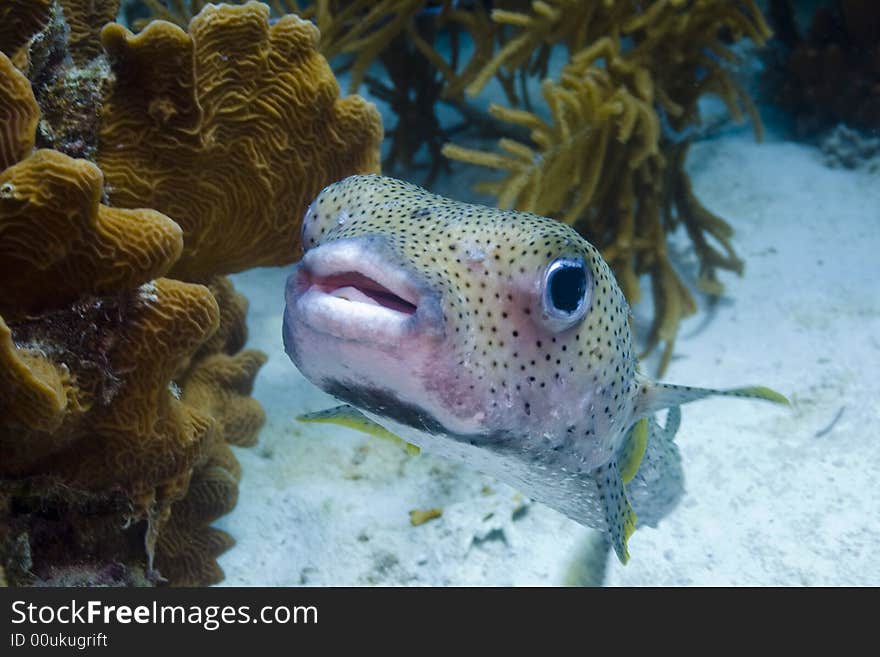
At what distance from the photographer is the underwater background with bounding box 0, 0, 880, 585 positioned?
2416 mm

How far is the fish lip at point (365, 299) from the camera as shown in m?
1.56

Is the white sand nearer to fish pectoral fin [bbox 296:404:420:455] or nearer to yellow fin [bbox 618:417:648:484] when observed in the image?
yellow fin [bbox 618:417:648:484]

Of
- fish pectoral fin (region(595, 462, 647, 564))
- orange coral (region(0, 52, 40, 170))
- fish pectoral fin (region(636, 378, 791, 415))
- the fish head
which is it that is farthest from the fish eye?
orange coral (region(0, 52, 40, 170))

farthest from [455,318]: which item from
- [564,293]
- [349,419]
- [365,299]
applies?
[349,419]

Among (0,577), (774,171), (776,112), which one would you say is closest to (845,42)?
(776,112)

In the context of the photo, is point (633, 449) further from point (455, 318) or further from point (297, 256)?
point (297, 256)

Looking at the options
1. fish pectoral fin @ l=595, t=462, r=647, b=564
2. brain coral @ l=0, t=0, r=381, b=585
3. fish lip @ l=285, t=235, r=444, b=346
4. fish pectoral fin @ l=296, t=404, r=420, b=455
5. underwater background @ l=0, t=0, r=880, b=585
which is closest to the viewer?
fish lip @ l=285, t=235, r=444, b=346

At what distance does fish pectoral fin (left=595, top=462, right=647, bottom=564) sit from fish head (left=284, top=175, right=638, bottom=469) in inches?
14.2

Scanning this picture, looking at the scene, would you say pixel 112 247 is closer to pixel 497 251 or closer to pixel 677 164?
pixel 497 251

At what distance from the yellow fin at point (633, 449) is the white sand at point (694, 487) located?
104 centimetres

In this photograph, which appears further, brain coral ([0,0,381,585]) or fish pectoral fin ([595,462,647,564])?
fish pectoral fin ([595,462,647,564])

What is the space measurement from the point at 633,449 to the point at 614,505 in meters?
0.28

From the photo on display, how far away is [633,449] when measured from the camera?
2791 millimetres

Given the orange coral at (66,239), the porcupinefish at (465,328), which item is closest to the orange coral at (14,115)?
the orange coral at (66,239)
